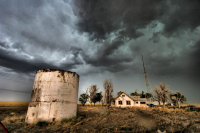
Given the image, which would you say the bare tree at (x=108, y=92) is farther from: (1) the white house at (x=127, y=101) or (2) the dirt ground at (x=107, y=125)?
(2) the dirt ground at (x=107, y=125)

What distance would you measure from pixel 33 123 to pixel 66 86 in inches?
150

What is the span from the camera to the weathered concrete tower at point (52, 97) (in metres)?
8.45

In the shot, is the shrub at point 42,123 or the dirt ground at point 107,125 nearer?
the dirt ground at point 107,125

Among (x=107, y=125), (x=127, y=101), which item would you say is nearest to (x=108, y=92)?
(x=127, y=101)

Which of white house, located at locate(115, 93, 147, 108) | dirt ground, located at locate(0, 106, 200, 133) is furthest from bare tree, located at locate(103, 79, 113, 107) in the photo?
dirt ground, located at locate(0, 106, 200, 133)

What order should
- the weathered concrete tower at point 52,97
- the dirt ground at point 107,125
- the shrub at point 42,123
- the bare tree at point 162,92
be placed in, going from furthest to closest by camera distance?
1. the bare tree at point 162,92
2. the weathered concrete tower at point 52,97
3. the shrub at point 42,123
4. the dirt ground at point 107,125

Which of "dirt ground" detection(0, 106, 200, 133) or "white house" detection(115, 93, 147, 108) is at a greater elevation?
"dirt ground" detection(0, 106, 200, 133)

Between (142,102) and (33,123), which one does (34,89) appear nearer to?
(33,123)

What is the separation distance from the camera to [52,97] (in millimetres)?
8766

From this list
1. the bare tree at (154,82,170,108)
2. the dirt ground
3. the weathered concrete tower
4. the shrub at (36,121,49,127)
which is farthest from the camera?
the bare tree at (154,82,170,108)

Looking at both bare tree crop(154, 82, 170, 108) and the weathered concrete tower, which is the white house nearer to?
bare tree crop(154, 82, 170, 108)

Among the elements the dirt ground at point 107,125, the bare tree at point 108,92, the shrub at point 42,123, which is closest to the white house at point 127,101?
the bare tree at point 108,92

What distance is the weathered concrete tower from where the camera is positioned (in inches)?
333

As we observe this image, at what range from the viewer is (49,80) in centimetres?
921
